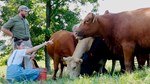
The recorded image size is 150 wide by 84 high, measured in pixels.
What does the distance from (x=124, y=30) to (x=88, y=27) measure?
0.97 metres

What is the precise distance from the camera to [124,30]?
9.77 m

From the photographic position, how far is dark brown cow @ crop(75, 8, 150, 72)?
9.68 metres

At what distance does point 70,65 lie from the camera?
1080 centimetres

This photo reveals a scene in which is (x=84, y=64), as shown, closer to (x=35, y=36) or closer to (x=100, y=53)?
(x=100, y=53)

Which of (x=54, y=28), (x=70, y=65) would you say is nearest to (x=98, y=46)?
(x=70, y=65)

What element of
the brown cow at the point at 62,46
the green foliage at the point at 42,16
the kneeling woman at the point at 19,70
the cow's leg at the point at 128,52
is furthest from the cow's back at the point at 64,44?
the green foliage at the point at 42,16

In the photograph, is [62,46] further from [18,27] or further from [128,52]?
[128,52]

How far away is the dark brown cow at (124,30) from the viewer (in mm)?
9680

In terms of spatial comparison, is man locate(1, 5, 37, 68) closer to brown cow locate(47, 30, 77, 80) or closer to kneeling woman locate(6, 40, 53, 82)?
kneeling woman locate(6, 40, 53, 82)

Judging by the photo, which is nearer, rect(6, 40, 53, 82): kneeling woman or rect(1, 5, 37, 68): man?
rect(6, 40, 53, 82): kneeling woman

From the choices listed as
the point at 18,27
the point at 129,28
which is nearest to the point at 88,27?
the point at 129,28

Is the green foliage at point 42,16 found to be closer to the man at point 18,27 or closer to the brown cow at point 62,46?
the brown cow at point 62,46

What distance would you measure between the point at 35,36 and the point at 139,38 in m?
16.3

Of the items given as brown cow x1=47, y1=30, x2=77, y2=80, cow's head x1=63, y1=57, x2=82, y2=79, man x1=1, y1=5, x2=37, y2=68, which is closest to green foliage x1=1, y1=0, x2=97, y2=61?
brown cow x1=47, y1=30, x2=77, y2=80
